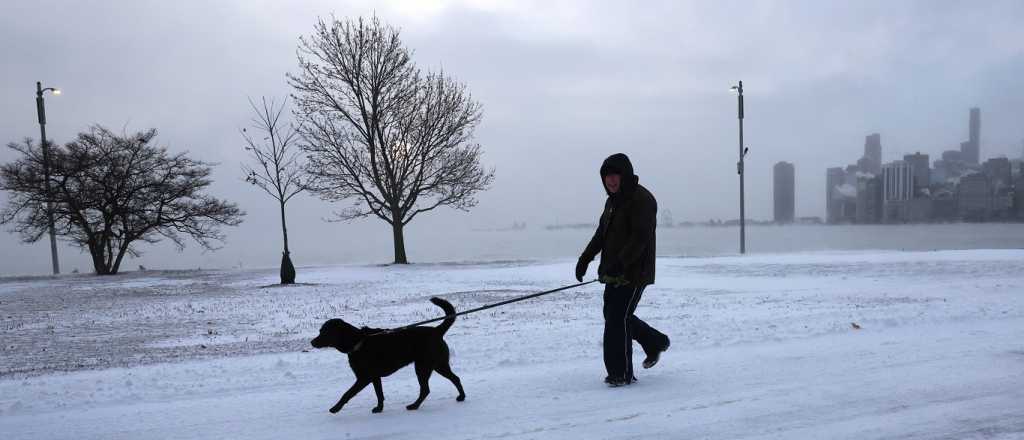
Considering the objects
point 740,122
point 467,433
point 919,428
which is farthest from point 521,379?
point 740,122

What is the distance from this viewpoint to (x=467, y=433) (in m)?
3.42

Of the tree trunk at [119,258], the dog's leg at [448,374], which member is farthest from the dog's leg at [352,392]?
the tree trunk at [119,258]

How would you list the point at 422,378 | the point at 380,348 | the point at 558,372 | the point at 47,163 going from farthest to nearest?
the point at 47,163 → the point at 558,372 → the point at 422,378 → the point at 380,348

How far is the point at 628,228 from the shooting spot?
4301 millimetres

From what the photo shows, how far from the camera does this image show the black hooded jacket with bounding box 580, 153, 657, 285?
13.8 feet

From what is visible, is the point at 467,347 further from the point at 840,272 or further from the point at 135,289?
the point at 135,289

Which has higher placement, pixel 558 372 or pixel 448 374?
pixel 448 374

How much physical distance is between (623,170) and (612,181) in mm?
123

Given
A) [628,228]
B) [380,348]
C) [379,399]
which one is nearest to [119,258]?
[379,399]

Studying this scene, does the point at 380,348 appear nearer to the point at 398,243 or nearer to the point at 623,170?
the point at 623,170

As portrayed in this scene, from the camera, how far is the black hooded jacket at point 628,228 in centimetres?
420

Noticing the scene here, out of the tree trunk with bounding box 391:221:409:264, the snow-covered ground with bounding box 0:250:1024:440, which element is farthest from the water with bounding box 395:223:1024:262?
the snow-covered ground with bounding box 0:250:1024:440

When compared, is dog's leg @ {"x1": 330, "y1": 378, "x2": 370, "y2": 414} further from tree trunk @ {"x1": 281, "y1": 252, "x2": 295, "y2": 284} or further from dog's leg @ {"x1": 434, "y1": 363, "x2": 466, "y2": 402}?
tree trunk @ {"x1": 281, "y1": 252, "x2": 295, "y2": 284}

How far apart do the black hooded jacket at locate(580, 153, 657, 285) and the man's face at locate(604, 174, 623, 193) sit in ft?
0.09
